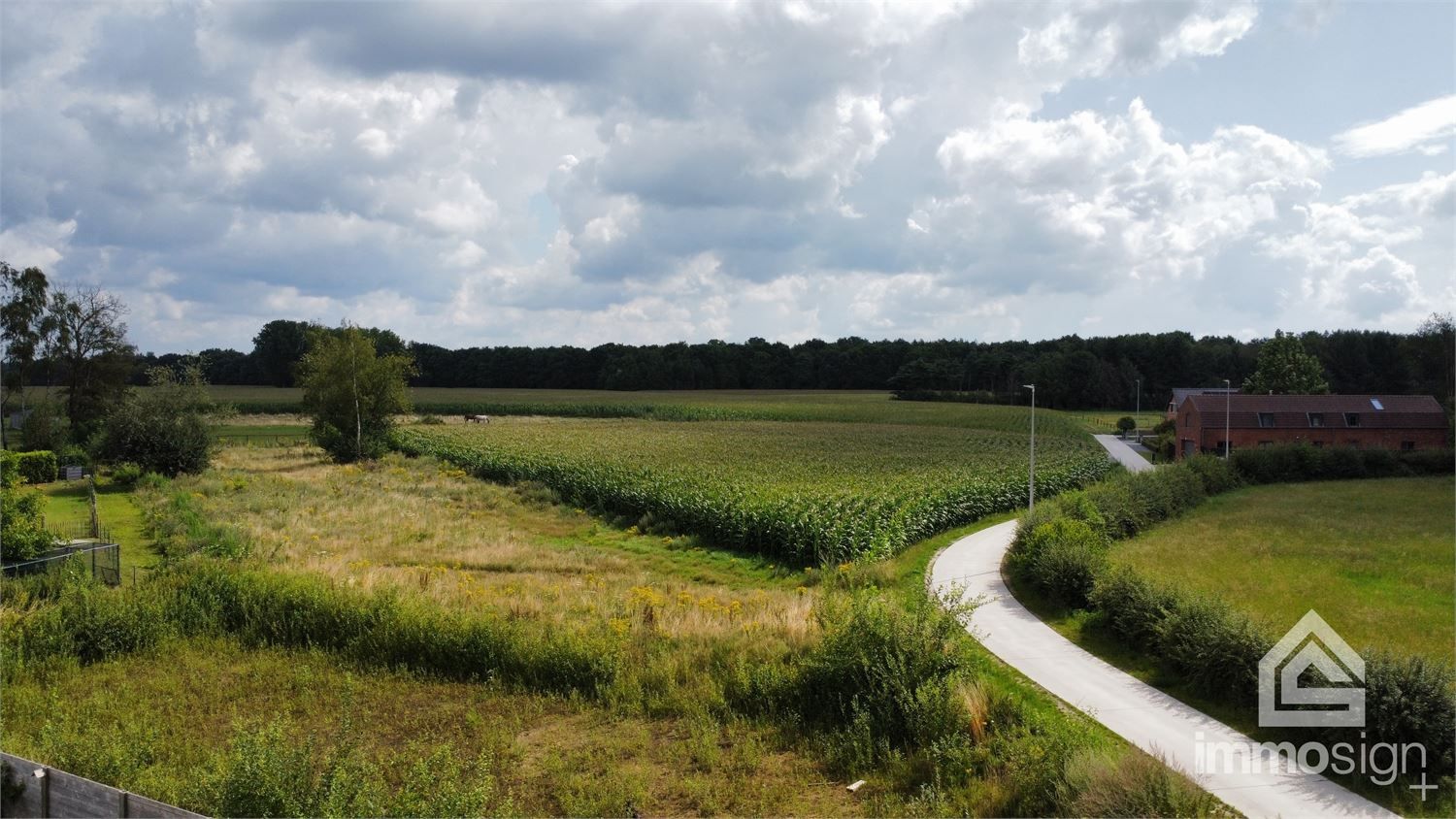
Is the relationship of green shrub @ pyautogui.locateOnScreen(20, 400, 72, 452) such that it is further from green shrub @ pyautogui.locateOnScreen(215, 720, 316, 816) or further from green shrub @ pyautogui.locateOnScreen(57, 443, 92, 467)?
green shrub @ pyautogui.locateOnScreen(215, 720, 316, 816)

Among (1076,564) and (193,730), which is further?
(1076,564)

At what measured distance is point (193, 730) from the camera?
42.7 ft

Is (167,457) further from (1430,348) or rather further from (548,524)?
(1430,348)

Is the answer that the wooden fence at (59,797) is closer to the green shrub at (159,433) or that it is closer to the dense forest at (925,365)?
the green shrub at (159,433)

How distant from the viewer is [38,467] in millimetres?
42000

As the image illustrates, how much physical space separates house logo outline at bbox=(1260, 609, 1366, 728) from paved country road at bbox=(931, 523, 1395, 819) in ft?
2.57

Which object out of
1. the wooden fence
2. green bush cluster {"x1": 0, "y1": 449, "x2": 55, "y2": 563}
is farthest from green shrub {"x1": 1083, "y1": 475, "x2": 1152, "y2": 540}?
green bush cluster {"x1": 0, "y1": 449, "x2": 55, "y2": 563}

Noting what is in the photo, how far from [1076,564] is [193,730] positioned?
18014 mm

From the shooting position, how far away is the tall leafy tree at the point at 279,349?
Result: 127312 mm

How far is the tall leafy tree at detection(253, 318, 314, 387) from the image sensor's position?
12731cm

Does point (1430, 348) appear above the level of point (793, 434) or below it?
above

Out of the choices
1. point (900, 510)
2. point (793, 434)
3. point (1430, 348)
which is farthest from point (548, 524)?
point (1430, 348)

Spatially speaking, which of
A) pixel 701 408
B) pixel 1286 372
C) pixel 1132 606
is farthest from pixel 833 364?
pixel 1132 606

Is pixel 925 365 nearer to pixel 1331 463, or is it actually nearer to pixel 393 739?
pixel 1331 463
